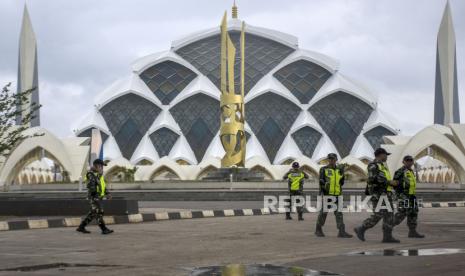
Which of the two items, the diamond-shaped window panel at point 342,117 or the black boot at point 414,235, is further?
the diamond-shaped window panel at point 342,117

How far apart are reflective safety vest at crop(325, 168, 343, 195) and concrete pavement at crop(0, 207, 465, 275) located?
76 centimetres

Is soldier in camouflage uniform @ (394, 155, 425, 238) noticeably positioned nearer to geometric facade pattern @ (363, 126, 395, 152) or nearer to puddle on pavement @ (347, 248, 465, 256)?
puddle on pavement @ (347, 248, 465, 256)

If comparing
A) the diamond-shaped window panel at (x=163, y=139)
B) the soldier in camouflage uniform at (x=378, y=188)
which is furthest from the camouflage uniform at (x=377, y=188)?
the diamond-shaped window panel at (x=163, y=139)

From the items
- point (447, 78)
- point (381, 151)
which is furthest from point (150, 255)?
point (447, 78)

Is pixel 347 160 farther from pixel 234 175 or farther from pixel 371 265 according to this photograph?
pixel 371 265

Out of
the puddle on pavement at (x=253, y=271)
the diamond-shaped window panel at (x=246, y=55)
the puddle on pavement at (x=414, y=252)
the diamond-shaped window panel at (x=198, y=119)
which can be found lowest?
the puddle on pavement at (x=253, y=271)

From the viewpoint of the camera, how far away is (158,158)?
73750 millimetres

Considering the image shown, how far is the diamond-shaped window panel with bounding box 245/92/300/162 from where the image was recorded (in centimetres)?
7631

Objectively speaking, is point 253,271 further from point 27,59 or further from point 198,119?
point 27,59

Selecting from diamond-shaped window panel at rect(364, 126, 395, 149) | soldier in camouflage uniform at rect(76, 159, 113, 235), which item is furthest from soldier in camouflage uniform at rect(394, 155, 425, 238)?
diamond-shaped window panel at rect(364, 126, 395, 149)

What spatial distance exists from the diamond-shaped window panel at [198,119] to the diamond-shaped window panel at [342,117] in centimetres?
1026

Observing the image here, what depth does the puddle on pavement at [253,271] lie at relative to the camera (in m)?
6.42

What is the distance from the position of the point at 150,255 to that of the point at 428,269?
11.2ft

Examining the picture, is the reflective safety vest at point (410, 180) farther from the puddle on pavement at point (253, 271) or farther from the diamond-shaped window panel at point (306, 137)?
the diamond-shaped window panel at point (306, 137)
